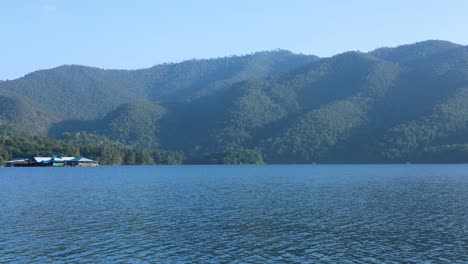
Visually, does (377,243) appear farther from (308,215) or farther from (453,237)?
(308,215)

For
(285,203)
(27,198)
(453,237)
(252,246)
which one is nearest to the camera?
(252,246)

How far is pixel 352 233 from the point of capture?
57.0 meters

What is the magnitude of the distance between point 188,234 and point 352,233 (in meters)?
17.8

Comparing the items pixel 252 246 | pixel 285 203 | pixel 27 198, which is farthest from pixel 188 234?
pixel 27 198

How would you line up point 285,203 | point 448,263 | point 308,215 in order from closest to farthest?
point 448,263 < point 308,215 < point 285,203

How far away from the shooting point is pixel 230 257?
45.7 m

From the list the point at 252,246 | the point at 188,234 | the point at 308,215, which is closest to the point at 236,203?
the point at 308,215

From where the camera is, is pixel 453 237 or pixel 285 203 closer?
pixel 453 237

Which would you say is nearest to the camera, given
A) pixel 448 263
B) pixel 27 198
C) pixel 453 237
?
pixel 448 263

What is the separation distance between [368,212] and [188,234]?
95.8 ft

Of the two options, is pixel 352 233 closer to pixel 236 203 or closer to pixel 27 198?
pixel 236 203

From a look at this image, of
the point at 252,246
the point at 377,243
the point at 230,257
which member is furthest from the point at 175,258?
the point at 377,243

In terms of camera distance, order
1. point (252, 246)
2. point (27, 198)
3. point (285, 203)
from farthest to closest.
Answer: point (27, 198) < point (285, 203) < point (252, 246)

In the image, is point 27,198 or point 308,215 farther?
point 27,198
